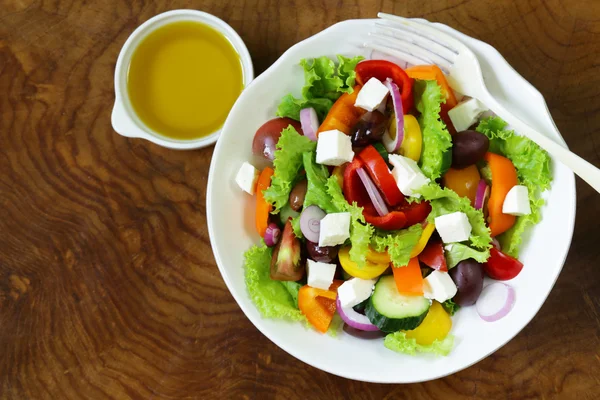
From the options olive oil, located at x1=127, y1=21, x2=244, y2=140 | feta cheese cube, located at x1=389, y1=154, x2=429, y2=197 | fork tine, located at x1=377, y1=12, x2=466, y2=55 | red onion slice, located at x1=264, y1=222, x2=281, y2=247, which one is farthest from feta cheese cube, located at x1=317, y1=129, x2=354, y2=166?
olive oil, located at x1=127, y1=21, x2=244, y2=140

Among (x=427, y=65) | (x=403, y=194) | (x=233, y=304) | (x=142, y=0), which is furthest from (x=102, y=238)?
(x=427, y=65)

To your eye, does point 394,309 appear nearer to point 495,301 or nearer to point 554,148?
point 495,301

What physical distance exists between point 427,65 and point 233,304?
886 mm

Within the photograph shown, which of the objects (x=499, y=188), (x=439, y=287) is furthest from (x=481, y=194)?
(x=439, y=287)

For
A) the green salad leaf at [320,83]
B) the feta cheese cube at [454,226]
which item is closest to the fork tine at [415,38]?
the green salad leaf at [320,83]

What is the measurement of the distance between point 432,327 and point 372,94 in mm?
616

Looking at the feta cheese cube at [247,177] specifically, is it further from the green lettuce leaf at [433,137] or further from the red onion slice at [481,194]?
the red onion slice at [481,194]

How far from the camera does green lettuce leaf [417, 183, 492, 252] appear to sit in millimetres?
1298

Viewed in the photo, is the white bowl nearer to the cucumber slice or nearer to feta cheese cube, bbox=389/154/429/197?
the cucumber slice

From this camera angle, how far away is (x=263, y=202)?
144 cm

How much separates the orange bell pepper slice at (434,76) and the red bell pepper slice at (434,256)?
1.19 feet

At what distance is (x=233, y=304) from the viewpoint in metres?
1.65

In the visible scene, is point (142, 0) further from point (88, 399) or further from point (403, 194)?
point (88, 399)

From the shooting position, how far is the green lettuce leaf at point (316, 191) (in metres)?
1.36
